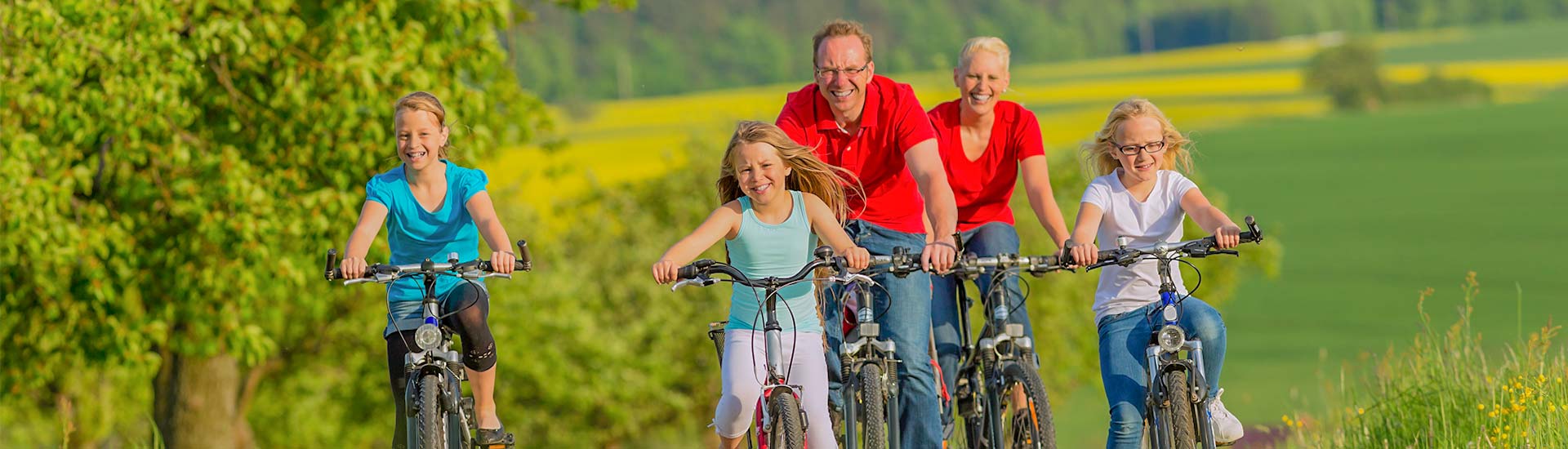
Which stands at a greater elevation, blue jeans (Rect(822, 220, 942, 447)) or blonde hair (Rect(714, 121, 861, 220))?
blonde hair (Rect(714, 121, 861, 220))

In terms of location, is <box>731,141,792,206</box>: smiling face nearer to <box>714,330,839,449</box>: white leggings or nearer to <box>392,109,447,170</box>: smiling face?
<box>714,330,839,449</box>: white leggings

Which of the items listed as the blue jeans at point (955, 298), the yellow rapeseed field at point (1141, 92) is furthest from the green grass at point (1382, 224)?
the blue jeans at point (955, 298)

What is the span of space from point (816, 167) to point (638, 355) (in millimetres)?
32215

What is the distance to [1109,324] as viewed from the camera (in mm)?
6262

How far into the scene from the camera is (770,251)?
20.1 feet

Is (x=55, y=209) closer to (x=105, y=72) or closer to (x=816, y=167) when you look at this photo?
(x=105, y=72)

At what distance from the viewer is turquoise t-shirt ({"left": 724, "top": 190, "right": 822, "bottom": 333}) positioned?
6.06 m

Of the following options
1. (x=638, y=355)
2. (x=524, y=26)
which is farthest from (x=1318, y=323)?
(x=524, y=26)

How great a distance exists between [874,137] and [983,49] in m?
0.60

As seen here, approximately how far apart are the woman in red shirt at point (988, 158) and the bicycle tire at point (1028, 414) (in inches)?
25.1

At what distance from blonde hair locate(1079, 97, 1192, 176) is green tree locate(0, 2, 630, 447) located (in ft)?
26.3

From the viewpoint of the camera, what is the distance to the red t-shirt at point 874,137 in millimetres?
6676

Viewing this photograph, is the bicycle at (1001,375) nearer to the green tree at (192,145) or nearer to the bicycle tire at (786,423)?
the bicycle tire at (786,423)

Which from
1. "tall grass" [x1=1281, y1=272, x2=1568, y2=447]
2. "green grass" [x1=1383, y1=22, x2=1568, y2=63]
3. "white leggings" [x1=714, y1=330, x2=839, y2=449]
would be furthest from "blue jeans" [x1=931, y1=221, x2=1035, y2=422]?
"green grass" [x1=1383, y1=22, x2=1568, y2=63]
